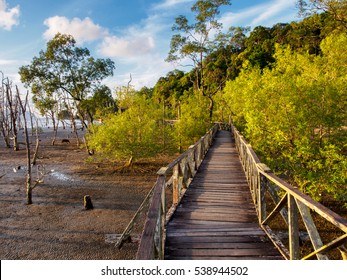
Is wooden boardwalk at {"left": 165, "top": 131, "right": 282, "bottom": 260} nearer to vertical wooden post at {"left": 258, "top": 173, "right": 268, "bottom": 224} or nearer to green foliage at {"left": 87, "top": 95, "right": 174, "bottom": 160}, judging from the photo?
vertical wooden post at {"left": 258, "top": 173, "right": 268, "bottom": 224}

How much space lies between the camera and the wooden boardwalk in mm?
3910

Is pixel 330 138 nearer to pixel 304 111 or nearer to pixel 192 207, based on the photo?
pixel 304 111

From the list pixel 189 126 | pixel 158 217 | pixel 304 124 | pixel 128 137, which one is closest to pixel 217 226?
pixel 158 217

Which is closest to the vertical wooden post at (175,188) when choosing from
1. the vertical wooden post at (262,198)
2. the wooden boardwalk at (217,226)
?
the wooden boardwalk at (217,226)

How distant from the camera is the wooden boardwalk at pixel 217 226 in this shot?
391 cm

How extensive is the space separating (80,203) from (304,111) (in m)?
9.31

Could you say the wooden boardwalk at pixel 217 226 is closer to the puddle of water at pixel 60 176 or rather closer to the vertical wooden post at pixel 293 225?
the vertical wooden post at pixel 293 225

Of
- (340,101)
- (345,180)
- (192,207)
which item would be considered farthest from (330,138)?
(192,207)

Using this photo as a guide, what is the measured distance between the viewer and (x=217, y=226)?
485cm

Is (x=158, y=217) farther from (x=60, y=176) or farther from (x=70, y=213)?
(x=60, y=176)

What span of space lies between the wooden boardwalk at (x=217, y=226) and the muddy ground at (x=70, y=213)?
8.72ft

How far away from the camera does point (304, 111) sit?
8422mm

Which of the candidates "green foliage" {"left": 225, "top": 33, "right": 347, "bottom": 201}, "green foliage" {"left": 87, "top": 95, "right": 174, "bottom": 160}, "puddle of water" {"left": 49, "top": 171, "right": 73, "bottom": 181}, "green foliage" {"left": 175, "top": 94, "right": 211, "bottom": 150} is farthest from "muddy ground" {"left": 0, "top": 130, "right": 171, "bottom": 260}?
"green foliage" {"left": 225, "top": 33, "right": 347, "bottom": 201}
